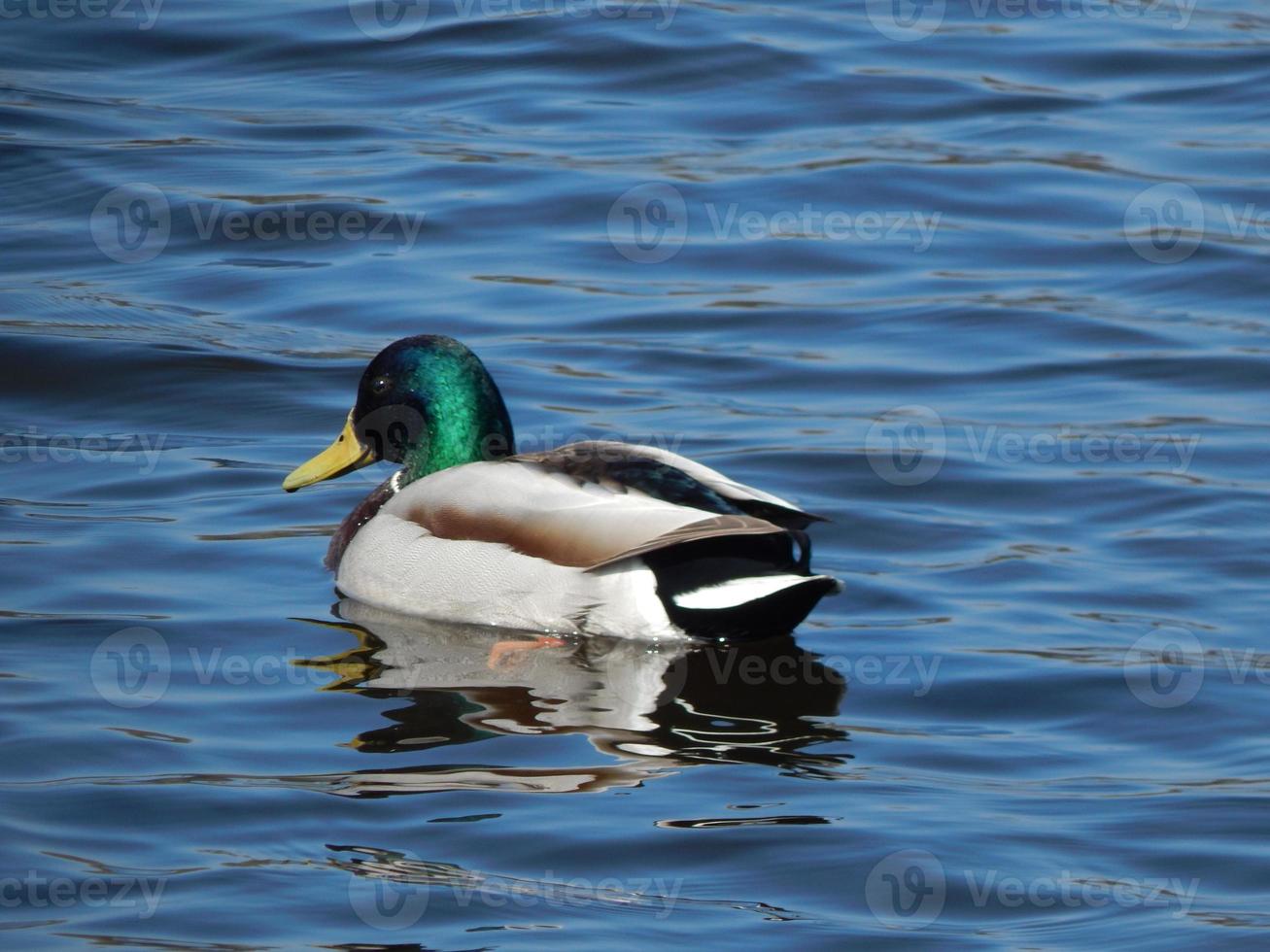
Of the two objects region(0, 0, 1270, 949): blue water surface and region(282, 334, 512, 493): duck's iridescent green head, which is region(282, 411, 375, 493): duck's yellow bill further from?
region(0, 0, 1270, 949): blue water surface

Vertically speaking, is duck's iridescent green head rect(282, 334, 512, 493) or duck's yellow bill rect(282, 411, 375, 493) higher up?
duck's iridescent green head rect(282, 334, 512, 493)

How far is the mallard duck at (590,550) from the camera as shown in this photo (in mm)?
6387

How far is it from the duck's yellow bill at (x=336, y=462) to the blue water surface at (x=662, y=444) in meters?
0.26

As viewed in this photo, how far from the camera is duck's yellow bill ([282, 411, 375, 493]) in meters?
7.50

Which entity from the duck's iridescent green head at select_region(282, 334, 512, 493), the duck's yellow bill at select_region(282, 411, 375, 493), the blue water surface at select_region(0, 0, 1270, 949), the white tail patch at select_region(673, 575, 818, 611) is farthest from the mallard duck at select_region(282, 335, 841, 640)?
the duck's yellow bill at select_region(282, 411, 375, 493)

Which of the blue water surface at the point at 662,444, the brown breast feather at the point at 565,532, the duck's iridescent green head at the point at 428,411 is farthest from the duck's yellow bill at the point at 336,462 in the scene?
the brown breast feather at the point at 565,532

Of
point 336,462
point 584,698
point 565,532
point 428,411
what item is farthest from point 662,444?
point 584,698

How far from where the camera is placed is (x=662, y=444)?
8359mm

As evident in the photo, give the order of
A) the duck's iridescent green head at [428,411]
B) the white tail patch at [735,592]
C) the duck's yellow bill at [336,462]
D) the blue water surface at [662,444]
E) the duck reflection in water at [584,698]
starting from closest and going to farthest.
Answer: the blue water surface at [662,444] → the duck reflection in water at [584,698] → the white tail patch at [735,592] → the duck's iridescent green head at [428,411] → the duck's yellow bill at [336,462]

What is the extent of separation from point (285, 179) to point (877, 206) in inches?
127

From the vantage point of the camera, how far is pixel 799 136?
12430mm

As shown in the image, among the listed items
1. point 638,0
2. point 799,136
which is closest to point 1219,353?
point 799,136

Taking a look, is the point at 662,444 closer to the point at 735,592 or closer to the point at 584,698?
the point at 735,592

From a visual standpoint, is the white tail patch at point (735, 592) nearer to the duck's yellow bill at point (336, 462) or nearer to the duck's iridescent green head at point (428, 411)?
the duck's iridescent green head at point (428, 411)
